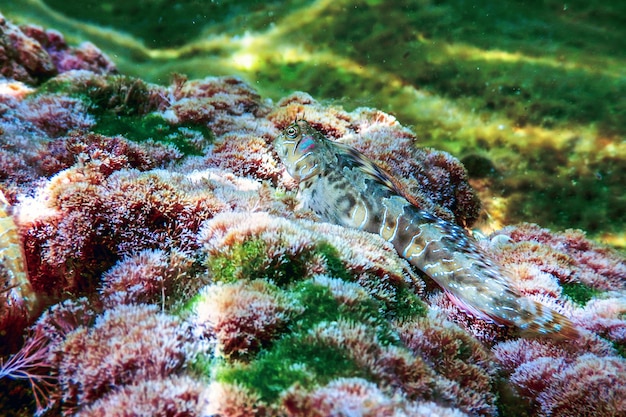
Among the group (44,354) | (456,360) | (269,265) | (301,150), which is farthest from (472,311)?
(44,354)

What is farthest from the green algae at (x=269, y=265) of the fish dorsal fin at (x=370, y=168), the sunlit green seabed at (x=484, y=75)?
the sunlit green seabed at (x=484, y=75)

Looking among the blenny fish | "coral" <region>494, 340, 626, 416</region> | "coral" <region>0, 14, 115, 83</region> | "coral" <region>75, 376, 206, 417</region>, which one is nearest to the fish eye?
the blenny fish

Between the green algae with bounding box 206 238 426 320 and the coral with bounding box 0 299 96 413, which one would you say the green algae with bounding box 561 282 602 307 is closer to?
the green algae with bounding box 206 238 426 320

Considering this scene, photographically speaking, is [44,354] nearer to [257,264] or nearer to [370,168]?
[257,264]

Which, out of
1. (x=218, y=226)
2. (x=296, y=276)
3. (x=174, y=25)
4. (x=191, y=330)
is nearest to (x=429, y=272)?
(x=296, y=276)

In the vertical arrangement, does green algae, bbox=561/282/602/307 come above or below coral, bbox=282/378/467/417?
below

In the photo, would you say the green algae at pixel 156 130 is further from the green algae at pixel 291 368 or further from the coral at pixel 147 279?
the green algae at pixel 291 368
